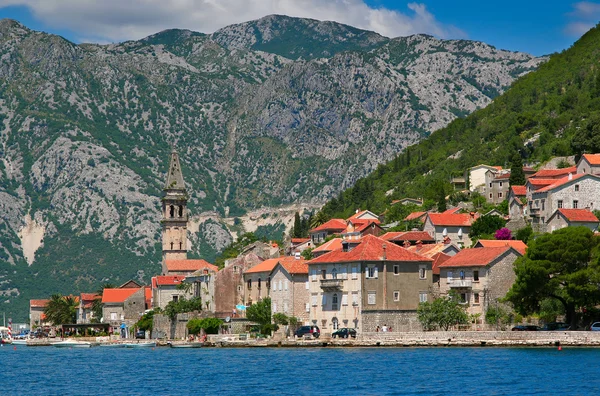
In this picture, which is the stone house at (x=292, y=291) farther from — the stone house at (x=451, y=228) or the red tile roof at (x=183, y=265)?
the red tile roof at (x=183, y=265)

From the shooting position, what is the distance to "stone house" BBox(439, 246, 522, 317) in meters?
108

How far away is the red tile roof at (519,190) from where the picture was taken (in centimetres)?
14075

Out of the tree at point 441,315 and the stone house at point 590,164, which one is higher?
the stone house at point 590,164

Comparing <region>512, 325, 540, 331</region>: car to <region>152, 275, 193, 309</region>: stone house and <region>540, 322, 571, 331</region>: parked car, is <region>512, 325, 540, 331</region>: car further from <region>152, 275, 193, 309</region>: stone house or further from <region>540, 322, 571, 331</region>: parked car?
<region>152, 275, 193, 309</region>: stone house

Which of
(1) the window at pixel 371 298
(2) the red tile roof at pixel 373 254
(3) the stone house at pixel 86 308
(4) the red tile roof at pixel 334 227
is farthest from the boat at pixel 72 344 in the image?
(1) the window at pixel 371 298

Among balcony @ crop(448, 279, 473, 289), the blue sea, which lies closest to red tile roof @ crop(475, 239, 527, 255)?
balcony @ crop(448, 279, 473, 289)

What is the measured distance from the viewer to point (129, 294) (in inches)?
6801

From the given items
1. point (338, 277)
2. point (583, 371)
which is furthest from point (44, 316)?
point (583, 371)

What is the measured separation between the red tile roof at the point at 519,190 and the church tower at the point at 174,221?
177ft

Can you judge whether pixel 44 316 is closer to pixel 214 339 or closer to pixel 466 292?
pixel 214 339

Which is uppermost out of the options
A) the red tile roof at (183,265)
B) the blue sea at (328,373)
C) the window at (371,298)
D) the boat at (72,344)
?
the red tile roof at (183,265)

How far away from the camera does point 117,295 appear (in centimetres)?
17338

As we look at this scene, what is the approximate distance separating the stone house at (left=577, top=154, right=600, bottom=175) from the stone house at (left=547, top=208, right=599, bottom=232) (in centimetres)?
1195

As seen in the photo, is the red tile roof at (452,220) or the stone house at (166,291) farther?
the stone house at (166,291)
